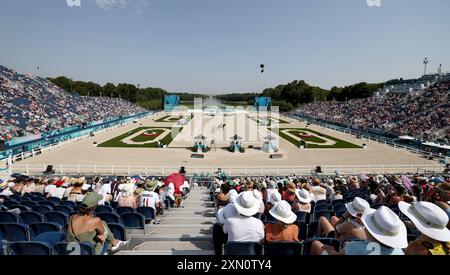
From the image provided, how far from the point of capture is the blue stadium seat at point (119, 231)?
A: 5.37 meters

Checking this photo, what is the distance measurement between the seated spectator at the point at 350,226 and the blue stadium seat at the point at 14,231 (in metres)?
5.25

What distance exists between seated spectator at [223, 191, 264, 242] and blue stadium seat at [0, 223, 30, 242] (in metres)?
3.50

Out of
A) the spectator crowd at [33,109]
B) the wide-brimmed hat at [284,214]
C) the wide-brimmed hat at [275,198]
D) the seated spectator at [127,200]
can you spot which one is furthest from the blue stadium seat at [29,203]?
the spectator crowd at [33,109]

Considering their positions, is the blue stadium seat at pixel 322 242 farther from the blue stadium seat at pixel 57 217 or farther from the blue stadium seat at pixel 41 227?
the blue stadium seat at pixel 57 217

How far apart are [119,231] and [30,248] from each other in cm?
175

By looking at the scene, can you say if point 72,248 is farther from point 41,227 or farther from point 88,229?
point 41,227

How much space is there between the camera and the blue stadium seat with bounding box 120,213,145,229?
6.54 metres

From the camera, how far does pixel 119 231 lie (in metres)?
5.39

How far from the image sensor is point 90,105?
77188mm

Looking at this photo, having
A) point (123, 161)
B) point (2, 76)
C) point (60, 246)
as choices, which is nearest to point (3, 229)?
point (60, 246)

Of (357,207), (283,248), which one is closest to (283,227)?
(283,248)

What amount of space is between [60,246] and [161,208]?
18.4 feet

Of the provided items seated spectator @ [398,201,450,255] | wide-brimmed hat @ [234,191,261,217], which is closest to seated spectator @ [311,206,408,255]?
seated spectator @ [398,201,450,255]
